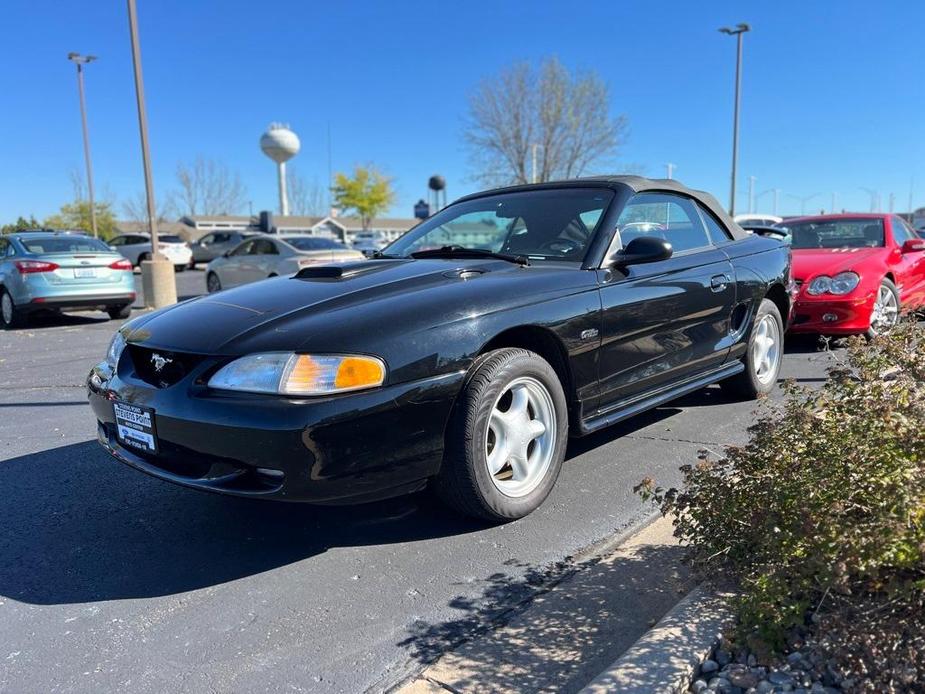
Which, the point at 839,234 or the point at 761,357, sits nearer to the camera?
the point at 761,357

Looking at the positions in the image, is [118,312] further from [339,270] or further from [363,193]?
[363,193]

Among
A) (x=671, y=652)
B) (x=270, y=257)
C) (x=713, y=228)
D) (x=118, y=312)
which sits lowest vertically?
(x=118, y=312)

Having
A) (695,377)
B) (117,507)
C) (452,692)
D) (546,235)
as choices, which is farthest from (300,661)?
(695,377)

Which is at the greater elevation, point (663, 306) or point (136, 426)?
point (663, 306)

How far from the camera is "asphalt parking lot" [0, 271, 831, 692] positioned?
2.26 m

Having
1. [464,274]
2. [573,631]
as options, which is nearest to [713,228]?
[464,274]

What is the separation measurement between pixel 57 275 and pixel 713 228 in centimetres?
896

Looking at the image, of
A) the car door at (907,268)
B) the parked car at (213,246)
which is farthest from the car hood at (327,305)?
the parked car at (213,246)

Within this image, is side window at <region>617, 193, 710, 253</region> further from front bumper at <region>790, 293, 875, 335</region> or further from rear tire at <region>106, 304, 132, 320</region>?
rear tire at <region>106, 304, 132, 320</region>

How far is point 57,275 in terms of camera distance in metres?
10.1

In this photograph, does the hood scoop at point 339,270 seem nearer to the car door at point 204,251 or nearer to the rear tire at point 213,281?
the rear tire at point 213,281

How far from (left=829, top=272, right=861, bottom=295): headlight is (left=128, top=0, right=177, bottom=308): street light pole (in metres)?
10.4

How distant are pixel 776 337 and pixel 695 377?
1.38 metres

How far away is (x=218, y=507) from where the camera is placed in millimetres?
3475
